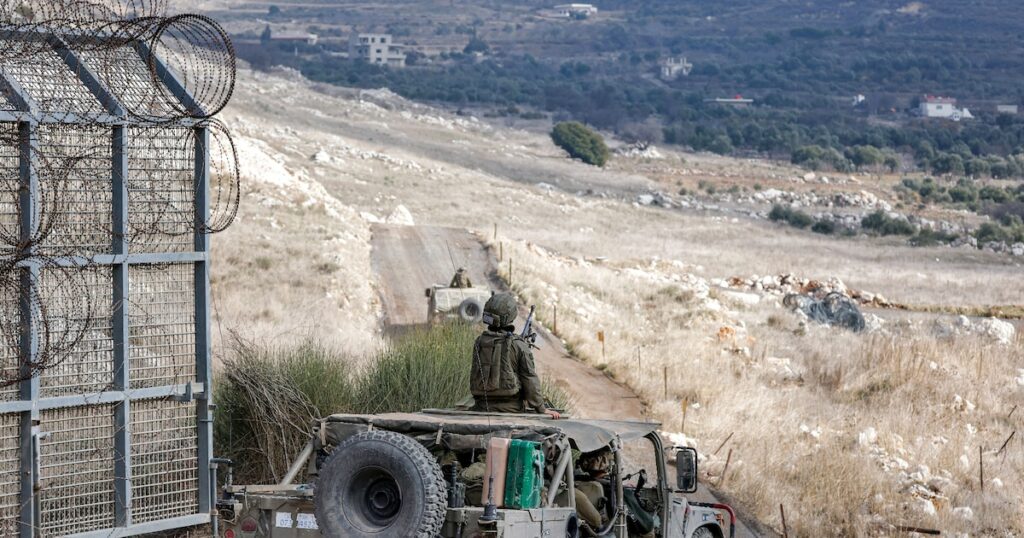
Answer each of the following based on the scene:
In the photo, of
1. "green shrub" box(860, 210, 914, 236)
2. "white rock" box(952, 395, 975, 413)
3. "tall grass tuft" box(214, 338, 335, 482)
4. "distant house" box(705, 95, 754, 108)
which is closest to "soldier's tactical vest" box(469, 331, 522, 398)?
"tall grass tuft" box(214, 338, 335, 482)

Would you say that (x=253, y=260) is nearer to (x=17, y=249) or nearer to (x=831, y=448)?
(x=831, y=448)

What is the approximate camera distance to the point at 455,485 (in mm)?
8211

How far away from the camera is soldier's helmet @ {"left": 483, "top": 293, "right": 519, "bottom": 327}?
10.3 m

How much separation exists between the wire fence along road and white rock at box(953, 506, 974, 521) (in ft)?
29.7

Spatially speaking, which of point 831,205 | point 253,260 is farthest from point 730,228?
point 253,260

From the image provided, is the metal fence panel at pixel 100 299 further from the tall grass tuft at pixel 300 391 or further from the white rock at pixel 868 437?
the white rock at pixel 868 437

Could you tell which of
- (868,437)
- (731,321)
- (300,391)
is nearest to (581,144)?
(731,321)

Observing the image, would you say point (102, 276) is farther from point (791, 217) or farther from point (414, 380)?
point (791, 217)

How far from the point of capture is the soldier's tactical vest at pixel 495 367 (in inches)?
403

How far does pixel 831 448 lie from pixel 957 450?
2123 millimetres

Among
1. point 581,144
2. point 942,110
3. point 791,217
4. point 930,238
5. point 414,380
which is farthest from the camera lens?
point 942,110

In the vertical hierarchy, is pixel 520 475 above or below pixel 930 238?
above

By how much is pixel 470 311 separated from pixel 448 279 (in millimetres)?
13939

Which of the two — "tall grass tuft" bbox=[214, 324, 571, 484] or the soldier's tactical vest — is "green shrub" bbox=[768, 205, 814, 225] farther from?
the soldier's tactical vest
